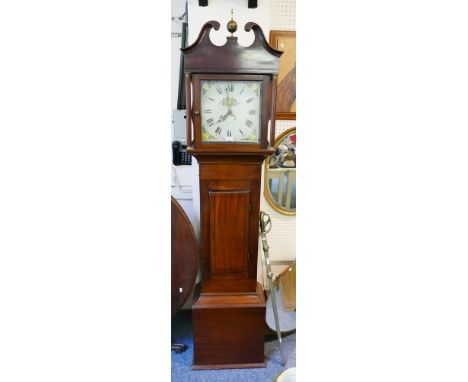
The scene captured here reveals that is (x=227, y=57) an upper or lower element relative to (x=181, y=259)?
upper

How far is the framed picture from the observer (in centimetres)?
168

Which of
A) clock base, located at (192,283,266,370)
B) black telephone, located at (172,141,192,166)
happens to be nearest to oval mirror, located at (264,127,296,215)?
black telephone, located at (172,141,192,166)

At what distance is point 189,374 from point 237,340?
0.27 meters

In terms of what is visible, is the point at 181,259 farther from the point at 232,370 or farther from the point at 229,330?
the point at 232,370

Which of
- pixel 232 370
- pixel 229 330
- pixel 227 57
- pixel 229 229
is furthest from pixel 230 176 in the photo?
pixel 232 370

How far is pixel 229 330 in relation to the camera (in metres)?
1.48

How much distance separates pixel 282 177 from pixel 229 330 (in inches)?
34.2

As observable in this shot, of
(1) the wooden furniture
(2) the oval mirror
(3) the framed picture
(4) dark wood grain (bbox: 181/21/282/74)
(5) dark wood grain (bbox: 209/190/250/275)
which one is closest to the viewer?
(4) dark wood grain (bbox: 181/21/282/74)

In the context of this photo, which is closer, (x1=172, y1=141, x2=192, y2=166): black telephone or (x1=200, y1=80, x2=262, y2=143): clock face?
(x1=200, y1=80, x2=262, y2=143): clock face

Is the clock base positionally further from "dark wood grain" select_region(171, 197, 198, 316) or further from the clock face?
the clock face

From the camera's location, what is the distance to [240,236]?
4.64ft

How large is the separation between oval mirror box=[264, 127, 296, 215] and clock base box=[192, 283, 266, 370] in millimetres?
559
